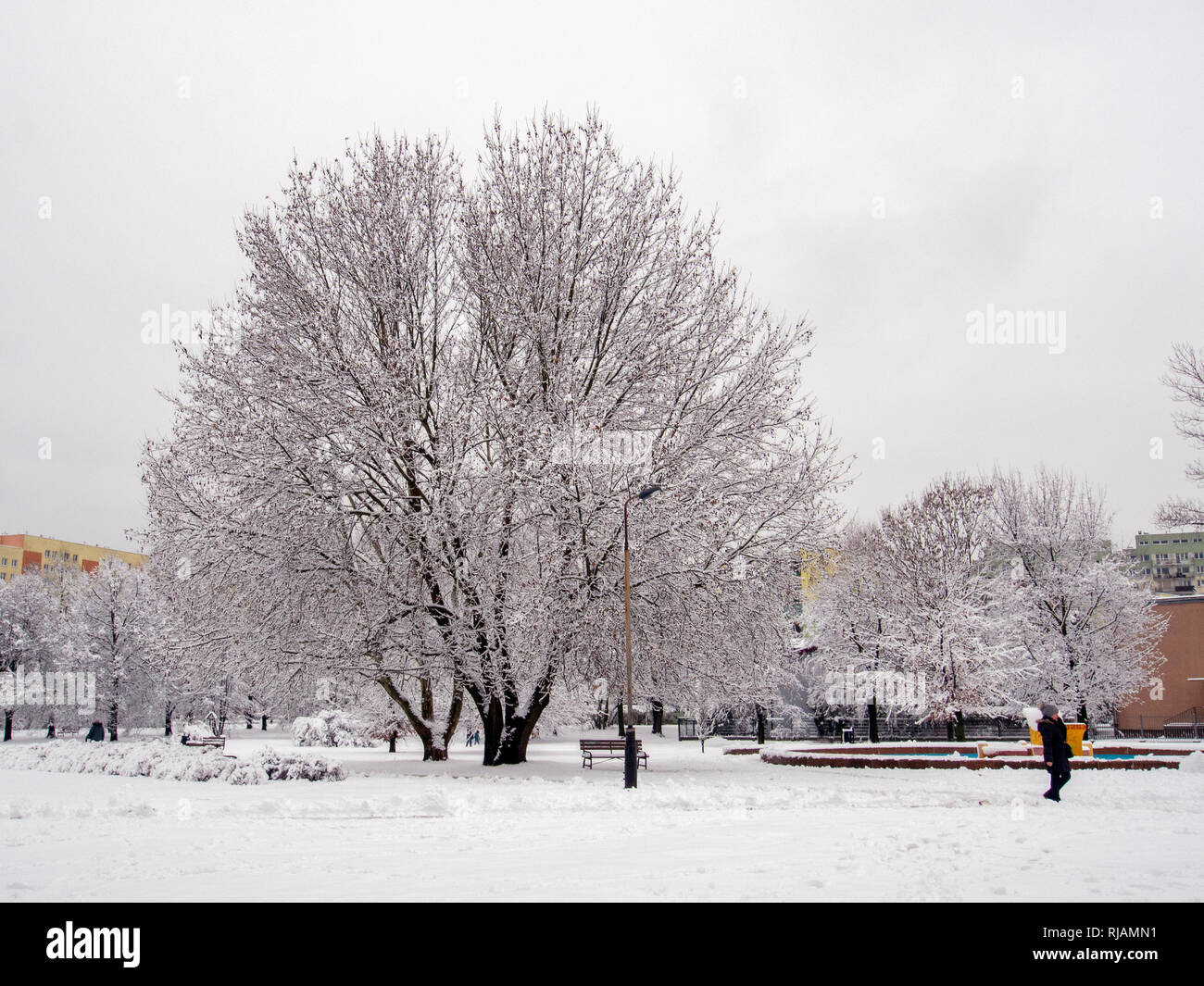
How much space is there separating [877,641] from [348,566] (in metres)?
27.0

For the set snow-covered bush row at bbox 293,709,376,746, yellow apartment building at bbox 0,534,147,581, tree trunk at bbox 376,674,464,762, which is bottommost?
snow-covered bush row at bbox 293,709,376,746

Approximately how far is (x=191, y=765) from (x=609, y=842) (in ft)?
47.6

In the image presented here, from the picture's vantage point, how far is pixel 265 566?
21.2m

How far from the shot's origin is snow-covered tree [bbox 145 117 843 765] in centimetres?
2062

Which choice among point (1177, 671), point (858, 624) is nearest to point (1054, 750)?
point (858, 624)

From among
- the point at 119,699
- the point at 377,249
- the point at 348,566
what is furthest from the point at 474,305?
the point at 119,699

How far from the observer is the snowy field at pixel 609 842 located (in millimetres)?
7164

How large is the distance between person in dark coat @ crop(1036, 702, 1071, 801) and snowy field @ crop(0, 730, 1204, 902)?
405 mm

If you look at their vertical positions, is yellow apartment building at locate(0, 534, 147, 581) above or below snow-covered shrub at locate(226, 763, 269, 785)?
above

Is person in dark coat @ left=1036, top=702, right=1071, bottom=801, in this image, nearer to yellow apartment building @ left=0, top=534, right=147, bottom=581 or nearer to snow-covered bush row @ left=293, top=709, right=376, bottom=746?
snow-covered bush row @ left=293, top=709, right=376, bottom=746

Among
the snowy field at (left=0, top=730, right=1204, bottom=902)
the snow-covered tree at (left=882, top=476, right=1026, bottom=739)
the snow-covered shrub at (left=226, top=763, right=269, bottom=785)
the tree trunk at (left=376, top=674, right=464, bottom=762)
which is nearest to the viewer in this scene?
the snowy field at (left=0, top=730, right=1204, bottom=902)

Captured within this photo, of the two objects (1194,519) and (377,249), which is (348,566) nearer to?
(377,249)

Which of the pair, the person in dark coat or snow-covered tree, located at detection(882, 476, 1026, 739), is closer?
the person in dark coat

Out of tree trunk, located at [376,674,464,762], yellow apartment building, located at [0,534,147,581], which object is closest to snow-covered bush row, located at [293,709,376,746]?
tree trunk, located at [376,674,464,762]
